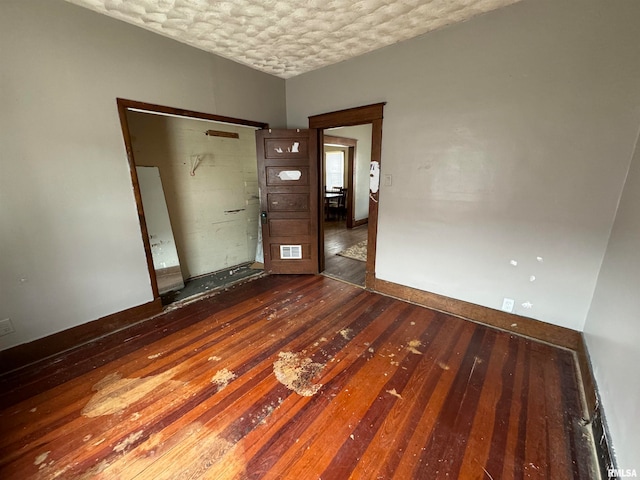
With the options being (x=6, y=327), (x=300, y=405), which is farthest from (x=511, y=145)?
(x=6, y=327)

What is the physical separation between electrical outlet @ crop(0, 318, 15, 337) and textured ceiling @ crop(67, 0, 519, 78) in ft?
8.26

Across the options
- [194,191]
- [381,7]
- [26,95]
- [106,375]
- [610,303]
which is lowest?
[106,375]

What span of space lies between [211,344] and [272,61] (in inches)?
127

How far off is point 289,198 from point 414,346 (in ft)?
7.93

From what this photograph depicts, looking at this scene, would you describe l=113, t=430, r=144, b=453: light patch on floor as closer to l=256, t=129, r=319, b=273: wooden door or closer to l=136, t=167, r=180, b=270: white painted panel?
l=136, t=167, r=180, b=270: white painted panel

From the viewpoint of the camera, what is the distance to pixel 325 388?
1785 mm

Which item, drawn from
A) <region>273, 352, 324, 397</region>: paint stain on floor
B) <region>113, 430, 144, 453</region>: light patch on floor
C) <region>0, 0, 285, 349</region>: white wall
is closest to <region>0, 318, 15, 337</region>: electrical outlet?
<region>0, 0, 285, 349</region>: white wall

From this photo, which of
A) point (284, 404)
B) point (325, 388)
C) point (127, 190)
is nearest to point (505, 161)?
point (325, 388)

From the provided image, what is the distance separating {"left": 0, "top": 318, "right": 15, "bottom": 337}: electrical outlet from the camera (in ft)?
6.44

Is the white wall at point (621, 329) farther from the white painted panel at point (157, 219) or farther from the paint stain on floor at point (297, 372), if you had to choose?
the white painted panel at point (157, 219)

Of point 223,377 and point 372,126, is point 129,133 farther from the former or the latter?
point 372,126

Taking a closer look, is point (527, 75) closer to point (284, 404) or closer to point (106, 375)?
point (284, 404)

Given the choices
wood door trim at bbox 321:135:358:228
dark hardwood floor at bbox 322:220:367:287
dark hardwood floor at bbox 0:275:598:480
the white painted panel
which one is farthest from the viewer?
wood door trim at bbox 321:135:358:228

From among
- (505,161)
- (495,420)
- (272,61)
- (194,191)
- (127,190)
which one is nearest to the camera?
(495,420)
